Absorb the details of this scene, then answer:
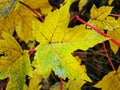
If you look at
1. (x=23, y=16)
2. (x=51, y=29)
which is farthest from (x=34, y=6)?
(x=51, y=29)

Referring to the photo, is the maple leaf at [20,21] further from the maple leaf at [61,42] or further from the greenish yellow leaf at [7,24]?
the maple leaf at [61,42]

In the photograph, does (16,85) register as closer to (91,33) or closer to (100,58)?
(91,33)

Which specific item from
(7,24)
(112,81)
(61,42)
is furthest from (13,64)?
(112,81)

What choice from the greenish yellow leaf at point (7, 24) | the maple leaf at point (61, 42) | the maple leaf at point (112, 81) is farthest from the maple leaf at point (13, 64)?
the maple leaf at point (112, 81)

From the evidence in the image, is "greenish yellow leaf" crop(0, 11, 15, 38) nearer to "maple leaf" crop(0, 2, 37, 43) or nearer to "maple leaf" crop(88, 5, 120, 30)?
"maple leaf" crop(0, 2, 37, 43)

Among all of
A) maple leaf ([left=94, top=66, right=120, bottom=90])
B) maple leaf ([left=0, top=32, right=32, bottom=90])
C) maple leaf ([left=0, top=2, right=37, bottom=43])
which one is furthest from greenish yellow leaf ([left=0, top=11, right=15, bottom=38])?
maple leaf ([left=94, top=66, right=120, bottom=90])

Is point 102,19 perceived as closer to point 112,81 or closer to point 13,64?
point 112,81
